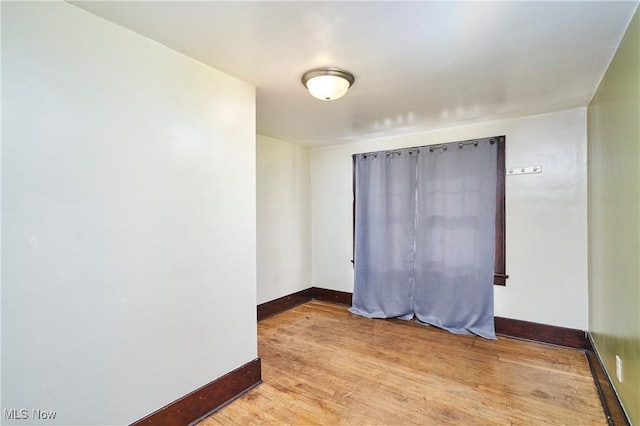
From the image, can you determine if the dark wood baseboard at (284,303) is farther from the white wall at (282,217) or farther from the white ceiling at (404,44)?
the white ceiling at (404,44)

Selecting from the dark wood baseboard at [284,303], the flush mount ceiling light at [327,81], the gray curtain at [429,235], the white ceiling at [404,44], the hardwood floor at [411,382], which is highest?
the white ceiling at [404,44]

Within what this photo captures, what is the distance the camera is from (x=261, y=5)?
1416 millimetres

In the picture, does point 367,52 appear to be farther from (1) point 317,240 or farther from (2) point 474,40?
(1) point 317,240

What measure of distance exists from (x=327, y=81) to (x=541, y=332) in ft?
10.4

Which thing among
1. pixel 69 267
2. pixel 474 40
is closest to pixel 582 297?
pixel 474 40

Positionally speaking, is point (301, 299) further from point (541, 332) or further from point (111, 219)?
point (111, 219)

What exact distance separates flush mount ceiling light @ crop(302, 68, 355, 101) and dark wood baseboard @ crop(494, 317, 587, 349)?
2910mm

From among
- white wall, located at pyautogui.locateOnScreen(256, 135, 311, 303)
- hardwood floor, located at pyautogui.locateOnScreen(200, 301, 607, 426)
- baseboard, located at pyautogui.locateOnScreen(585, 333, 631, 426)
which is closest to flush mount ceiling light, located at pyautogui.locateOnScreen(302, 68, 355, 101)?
white wall, located at pyautogui.locateOnScreen(256, 135, 311, 303)

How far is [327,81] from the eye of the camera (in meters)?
2.07

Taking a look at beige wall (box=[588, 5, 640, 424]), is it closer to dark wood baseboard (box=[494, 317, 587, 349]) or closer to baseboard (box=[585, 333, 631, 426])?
baseboard (box=[585, 333, 631, 426])

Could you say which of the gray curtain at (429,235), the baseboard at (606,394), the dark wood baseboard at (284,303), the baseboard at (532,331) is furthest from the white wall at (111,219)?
the baseboard at (606,394)

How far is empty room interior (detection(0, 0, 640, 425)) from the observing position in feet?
4.59

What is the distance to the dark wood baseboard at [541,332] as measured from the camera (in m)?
2.93

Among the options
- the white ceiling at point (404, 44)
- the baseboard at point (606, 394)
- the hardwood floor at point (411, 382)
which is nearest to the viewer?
the white ceiling at point (404, 44)
